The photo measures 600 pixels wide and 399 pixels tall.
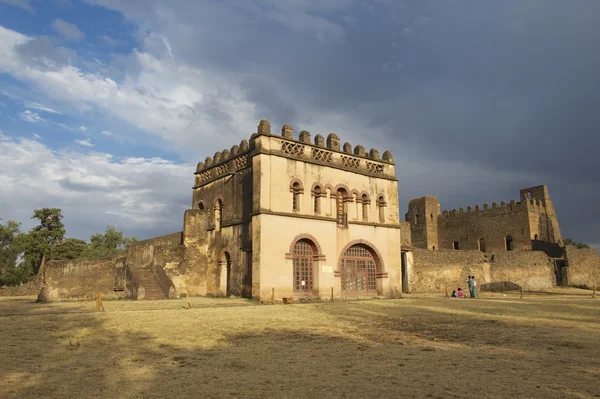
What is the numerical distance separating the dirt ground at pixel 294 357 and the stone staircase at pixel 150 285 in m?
8.75

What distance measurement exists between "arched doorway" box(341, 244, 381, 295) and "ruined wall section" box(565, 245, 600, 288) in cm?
2308

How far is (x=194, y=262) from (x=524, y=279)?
89.4 feet

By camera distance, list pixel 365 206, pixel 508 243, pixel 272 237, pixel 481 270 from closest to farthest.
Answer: pixel 272 237 → pixel 365 206 → pixel 481 270 → pixel 508 243

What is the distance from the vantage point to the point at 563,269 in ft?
130

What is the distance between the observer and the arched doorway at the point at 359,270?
81.1ft

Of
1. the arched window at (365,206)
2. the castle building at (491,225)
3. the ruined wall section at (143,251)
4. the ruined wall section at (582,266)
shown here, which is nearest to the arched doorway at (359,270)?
the arched window at (365,206)

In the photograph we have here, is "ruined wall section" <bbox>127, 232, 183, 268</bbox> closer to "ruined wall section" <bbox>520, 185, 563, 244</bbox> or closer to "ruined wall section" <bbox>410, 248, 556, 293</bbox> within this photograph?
"ruined wall section" <bbox>410, 248, 556, 293</bbox>

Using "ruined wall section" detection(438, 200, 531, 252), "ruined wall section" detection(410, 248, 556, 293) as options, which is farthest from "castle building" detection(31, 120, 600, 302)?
"ruined wall section" detection(438, 200, 531, 252)

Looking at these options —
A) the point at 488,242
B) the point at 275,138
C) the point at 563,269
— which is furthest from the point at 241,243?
the point at 488,242

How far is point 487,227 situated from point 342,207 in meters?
32.3

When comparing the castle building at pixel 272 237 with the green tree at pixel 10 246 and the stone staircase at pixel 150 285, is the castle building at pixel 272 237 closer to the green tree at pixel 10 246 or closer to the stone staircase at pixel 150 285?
the stone staircase at pixel 150 285

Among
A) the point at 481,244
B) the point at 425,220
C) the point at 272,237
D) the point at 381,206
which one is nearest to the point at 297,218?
the point at 272,237

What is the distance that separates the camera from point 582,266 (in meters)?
40.3

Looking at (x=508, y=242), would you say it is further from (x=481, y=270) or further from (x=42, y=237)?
(x=42, y=237)
